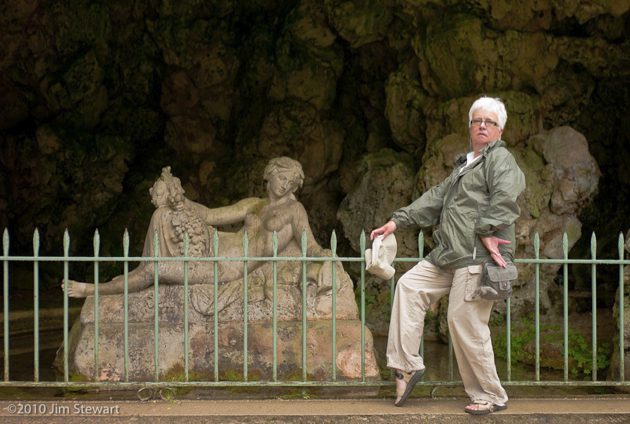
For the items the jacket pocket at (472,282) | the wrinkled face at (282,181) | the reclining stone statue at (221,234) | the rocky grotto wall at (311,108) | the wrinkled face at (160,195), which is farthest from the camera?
the rocky grotto wall at (311,108)

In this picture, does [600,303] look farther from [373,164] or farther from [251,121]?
[251,121]

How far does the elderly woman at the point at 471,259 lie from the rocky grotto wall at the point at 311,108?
4.30m

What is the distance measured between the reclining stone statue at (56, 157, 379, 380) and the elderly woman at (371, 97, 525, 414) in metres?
1.49

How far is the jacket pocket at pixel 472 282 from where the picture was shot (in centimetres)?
345

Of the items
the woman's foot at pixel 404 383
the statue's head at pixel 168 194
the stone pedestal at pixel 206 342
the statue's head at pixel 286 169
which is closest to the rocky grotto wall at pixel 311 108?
the statue's head at pixel 286 169

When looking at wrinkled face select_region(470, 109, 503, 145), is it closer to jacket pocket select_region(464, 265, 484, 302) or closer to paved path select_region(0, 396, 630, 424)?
jacket pocket select_region(464, 265, 484, 302)

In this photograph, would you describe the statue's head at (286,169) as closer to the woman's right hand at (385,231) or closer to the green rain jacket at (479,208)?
the woman's right hand at (385,231)

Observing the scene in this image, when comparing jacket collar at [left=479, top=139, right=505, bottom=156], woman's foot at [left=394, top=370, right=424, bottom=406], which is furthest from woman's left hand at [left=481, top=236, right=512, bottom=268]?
woman's foot at [left=394, top=370, right=424, bottom=406]

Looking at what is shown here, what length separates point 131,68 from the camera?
417 inches

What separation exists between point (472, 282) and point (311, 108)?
6.99 metres

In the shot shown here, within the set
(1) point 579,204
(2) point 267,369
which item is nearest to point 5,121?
(2) point 267,369

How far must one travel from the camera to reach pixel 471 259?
348 centimetres

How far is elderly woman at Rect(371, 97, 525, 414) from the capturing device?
11.1 ft

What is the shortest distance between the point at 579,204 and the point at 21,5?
7905 mm
